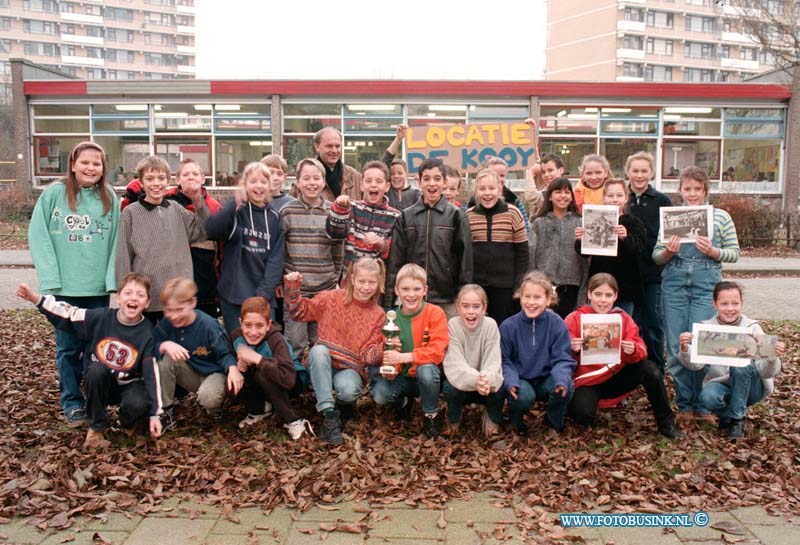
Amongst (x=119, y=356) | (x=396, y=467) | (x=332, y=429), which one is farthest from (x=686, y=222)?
(x=119, y=356)

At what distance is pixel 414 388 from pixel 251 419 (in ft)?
4.24

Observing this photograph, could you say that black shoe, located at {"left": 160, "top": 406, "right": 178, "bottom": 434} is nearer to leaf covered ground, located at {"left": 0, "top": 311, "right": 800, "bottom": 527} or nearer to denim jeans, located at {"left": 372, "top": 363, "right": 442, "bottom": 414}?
leaf covered ground, located at {"left": 0, "top": 311, "right": 800, "bottom": 527}

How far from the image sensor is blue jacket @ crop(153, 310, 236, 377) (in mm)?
5164

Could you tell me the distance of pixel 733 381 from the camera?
5.04 meters

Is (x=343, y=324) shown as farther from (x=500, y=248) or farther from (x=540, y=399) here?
(x=540, y=399)

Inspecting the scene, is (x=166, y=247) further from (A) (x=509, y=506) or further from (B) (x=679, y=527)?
(B) (x=679, y=527)

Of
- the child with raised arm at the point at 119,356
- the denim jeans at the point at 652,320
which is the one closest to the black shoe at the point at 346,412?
the child with raised arm at the point at 119,356

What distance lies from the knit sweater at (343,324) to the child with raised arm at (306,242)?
238 millimetres

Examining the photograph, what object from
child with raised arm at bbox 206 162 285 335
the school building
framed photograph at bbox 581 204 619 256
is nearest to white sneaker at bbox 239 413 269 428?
child with raised arm at bbox 206 162 285 335

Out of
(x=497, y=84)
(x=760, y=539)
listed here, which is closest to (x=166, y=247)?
(x=760, y=539)

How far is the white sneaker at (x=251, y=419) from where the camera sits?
5181 millimetres

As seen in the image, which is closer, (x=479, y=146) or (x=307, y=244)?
(x=307, y=244)

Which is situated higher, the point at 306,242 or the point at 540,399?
the point at 306,242

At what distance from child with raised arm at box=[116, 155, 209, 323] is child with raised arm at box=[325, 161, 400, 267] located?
120cm
